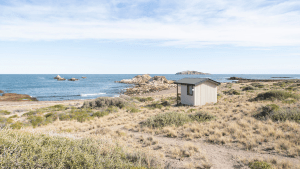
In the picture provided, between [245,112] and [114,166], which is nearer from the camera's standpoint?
[114,166]

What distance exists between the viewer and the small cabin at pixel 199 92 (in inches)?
745

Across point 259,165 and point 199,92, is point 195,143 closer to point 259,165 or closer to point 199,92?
point 259,165

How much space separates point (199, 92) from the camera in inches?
756

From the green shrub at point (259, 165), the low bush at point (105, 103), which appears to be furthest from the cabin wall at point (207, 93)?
the green shrub at point (259, 165)

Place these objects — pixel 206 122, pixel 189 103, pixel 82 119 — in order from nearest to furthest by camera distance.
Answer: pixel 206 122 < pixel 82 119 < pixel 189 103

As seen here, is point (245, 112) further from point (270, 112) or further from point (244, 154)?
point (244, 154)

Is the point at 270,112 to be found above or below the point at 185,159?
above

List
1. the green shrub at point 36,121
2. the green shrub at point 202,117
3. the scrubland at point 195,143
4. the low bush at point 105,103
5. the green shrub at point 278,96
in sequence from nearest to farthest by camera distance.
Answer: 1. the scrubland at point 195,143
2. the green shrub at point 202,117
3. the green shrub at point 36,121
4. the green shrub at point 278,96
5. the low bush at point 105,103

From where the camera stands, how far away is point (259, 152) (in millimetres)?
6340

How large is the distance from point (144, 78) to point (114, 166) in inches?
3989

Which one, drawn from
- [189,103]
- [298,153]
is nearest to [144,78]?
[189,103]

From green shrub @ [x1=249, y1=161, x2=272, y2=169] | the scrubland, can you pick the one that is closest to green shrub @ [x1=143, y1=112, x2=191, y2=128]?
the scrubland

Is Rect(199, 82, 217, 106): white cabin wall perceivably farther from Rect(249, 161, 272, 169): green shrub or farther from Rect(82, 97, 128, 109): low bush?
Rect(249, 161, 272, 169): green shrub

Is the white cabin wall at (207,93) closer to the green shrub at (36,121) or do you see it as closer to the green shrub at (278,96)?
the green shrub at (278,96)
